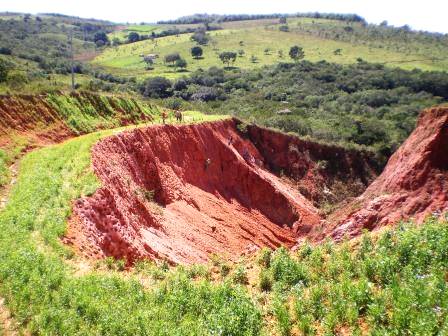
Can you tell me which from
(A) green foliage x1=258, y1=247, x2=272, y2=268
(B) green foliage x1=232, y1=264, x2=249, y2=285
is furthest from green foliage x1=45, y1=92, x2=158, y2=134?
(B) green foliage x1=232, y1=264, x2=249, y2=285

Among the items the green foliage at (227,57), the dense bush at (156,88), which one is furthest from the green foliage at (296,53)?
the dense bush at (156,88)

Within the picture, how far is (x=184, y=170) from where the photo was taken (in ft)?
107

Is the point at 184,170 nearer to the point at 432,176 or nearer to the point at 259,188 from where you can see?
the point at 259,188

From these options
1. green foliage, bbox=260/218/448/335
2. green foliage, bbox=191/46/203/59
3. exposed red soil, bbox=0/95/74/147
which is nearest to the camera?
green foliage, bbox=260/218/448/335

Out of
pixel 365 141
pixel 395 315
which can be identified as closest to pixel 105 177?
pixel 395 315

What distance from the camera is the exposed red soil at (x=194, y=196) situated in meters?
17.2

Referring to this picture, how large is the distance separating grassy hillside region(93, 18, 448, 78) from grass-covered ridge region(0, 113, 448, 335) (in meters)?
91.5

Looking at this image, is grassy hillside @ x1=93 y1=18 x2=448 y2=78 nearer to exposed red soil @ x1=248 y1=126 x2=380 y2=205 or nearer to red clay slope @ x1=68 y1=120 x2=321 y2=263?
exposed red soil @ x1=248 y1=126 x2=380 y2=205

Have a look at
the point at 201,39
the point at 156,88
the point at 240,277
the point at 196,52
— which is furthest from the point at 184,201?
the point at 201,39

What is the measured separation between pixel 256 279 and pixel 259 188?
1106 inches

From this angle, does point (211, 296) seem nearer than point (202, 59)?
Yes

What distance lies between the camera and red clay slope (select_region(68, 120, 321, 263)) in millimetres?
17016

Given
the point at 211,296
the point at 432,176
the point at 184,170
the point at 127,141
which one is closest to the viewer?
the point at 211,296

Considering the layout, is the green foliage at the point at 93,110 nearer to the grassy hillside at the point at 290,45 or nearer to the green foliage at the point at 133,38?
the grassy hillside at the point at 290,45
